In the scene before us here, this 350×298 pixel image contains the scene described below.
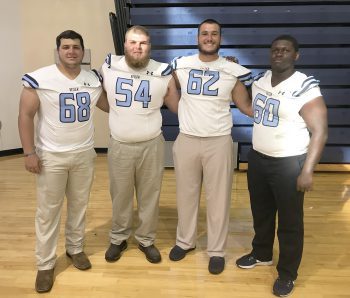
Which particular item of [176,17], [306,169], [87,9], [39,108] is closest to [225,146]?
[306,169]

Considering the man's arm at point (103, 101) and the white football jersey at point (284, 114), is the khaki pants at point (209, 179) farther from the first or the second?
the man's arm at point (103, 101)

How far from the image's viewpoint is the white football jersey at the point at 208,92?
7.36 ft

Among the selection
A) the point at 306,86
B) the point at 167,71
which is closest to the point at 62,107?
the point at 167,71

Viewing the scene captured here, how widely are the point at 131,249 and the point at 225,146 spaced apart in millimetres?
998

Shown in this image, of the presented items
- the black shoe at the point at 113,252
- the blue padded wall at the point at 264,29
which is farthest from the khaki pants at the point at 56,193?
the blue padded wall at the point at 264,29

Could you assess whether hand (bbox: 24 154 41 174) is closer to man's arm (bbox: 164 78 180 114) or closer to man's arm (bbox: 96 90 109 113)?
man's arm (bbox: 96 90 109 113)

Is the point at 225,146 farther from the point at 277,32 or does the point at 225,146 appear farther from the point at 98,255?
the point at 277,32

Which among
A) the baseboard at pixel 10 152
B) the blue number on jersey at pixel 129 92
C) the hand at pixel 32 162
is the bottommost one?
the baseboard at pixel 10 152

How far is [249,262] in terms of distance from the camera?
244cm

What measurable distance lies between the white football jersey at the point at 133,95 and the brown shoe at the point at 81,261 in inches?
31.1

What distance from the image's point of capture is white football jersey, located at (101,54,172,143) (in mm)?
2236

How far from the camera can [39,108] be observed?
6.85ft

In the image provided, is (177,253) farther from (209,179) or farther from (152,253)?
(209,179)

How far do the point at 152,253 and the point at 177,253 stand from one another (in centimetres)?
17
